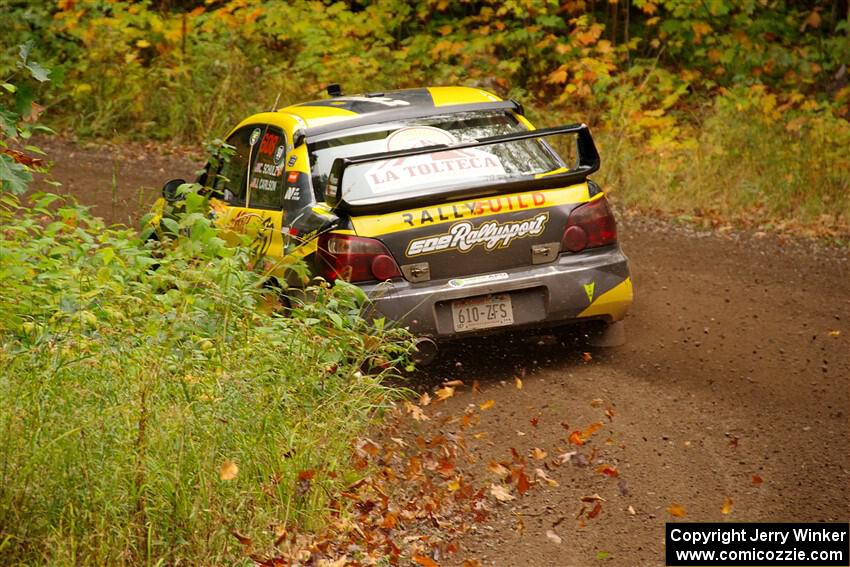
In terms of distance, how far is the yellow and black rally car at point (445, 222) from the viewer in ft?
20.9

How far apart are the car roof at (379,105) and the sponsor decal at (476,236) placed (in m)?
1.14

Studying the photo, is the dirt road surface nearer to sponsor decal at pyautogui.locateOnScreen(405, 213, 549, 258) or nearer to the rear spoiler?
sponsor decal at pyautogui.locateOnScreen(405, 213, 549, 258)

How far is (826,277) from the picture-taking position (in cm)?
937

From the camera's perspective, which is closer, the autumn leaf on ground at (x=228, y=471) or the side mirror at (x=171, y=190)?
the autumn leaf on ground at (x=228, y=471)

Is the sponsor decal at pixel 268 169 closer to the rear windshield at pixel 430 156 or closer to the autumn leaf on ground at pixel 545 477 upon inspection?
the rear windshield at pixel 430 156

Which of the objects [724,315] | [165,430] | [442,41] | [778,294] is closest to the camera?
[165,430]

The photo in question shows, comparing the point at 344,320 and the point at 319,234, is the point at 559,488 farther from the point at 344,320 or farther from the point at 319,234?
the point at 319,234

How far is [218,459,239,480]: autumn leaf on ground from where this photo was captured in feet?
13.9

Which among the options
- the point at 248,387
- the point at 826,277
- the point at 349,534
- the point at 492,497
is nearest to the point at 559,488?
the point at 492,497

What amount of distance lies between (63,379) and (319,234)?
6.78ft

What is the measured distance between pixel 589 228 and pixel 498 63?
34.2ft

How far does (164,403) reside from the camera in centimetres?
457

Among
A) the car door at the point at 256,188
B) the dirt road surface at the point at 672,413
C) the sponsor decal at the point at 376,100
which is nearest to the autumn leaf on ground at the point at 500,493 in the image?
the dirt road surface at the point at 672,413

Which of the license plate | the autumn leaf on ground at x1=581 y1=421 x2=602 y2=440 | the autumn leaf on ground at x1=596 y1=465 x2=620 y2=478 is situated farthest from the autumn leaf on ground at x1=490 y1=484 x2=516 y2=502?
the license plate
